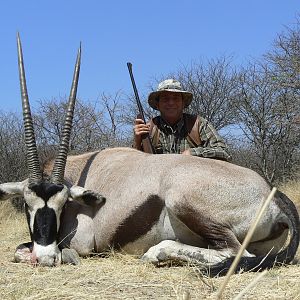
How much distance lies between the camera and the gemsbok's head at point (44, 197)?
3.96 metres

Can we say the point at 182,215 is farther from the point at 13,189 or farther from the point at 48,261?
the point at 13,189

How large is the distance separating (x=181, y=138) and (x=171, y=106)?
386 mm

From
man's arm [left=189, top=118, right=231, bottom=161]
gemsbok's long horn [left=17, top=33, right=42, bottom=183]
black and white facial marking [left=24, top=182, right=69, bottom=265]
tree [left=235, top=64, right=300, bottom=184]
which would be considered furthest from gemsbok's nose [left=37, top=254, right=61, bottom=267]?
tree [left=235, top=64, right=300, bottom=184]

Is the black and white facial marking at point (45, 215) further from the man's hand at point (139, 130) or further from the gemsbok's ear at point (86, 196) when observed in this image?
the man's hand at point (139, 130)

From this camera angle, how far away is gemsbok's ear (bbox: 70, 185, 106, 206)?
167 inches

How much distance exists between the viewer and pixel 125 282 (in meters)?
3.05

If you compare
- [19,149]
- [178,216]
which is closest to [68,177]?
[178,216]

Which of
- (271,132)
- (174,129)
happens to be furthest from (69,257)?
(271,132)

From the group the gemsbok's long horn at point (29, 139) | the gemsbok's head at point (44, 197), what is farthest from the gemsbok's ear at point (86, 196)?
the gemsbok's long horn at point (29, 139)

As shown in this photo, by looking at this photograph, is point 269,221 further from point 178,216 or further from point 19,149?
point 19,149

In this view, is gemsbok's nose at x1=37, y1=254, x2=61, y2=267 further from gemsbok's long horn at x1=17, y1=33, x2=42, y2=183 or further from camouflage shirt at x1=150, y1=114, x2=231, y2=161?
camouflage shirt at x1=150, y1=114, x2=231, y2=161

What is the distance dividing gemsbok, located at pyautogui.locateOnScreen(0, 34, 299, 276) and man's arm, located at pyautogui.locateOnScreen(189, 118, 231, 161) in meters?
0.82

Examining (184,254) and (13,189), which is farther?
(13,189)

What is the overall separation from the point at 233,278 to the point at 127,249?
116 cm
